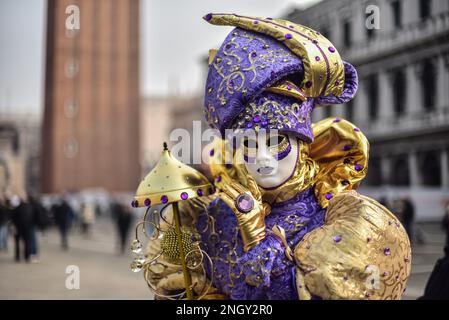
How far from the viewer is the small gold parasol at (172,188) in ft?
9.25

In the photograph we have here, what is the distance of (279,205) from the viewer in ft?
9.79

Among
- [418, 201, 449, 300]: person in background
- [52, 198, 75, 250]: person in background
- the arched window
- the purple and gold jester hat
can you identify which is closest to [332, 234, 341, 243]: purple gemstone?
the purple and gold jester hat

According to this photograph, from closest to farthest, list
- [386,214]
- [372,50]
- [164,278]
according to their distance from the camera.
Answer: [386,214]
[164,278]
[372,50]

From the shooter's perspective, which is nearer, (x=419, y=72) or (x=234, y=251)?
(x=234, y=251)

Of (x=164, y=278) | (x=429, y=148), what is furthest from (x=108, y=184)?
(x=164, y=278)

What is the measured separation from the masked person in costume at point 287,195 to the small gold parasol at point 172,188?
183 mm

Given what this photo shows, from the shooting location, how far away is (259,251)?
2.74 metres

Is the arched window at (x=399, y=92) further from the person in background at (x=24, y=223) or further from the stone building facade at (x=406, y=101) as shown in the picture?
the person in background at (x=24, y=223)

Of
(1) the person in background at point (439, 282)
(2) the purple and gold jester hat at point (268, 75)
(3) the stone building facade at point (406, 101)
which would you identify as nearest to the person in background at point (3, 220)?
(3) the stone building facade at point (406, 101)

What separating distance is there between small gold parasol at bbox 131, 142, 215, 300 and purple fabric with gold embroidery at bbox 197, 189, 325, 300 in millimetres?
169

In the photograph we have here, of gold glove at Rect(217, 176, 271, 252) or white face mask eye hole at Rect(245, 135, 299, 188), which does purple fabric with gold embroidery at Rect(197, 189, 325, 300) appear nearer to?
gold glove at Rect(217, 176, 271, 252)

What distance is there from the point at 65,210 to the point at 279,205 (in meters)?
14.6

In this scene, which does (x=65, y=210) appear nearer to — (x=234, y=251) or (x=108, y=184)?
(x=234, y=251)

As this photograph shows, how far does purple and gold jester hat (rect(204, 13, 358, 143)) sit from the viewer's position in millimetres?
2801
